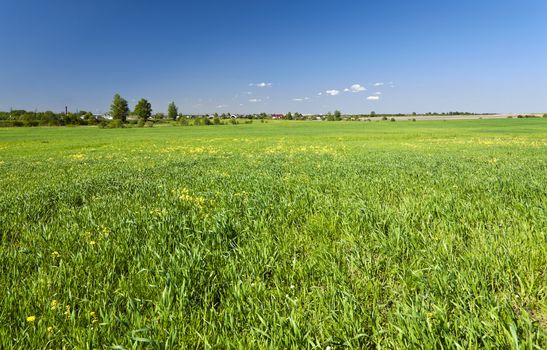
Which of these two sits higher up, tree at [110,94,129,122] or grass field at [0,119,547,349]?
tree at [110,94,129,122]

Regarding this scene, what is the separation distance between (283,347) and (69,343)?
1.70 m

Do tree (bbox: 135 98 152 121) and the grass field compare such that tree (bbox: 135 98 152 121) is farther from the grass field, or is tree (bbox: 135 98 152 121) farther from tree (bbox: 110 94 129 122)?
the grass field

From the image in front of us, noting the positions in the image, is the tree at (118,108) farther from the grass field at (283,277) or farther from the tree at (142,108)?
the grass field at (283,277)

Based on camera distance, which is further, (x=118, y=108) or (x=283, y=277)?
(x=118, y=108)

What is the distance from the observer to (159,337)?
2352mm

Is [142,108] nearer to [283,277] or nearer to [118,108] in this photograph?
[118,108]

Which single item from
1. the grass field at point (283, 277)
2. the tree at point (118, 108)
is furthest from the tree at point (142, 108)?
the grass field at point (283, 277)

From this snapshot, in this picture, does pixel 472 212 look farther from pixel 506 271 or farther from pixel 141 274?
pixel 141 274

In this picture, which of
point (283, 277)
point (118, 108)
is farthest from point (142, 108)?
point (283, 277)

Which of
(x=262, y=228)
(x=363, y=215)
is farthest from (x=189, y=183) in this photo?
(x=363, y=215)

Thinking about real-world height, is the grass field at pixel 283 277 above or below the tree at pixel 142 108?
below

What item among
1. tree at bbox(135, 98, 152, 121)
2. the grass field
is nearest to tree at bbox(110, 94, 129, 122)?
tree at bbox(135, 98, 152, 121)

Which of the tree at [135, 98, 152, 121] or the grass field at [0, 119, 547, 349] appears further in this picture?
the tree at [135, 98, 152, 121]

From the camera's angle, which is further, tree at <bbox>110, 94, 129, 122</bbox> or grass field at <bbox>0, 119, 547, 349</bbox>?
tree at <bbox>110, 94, 129, 122</bbox>
